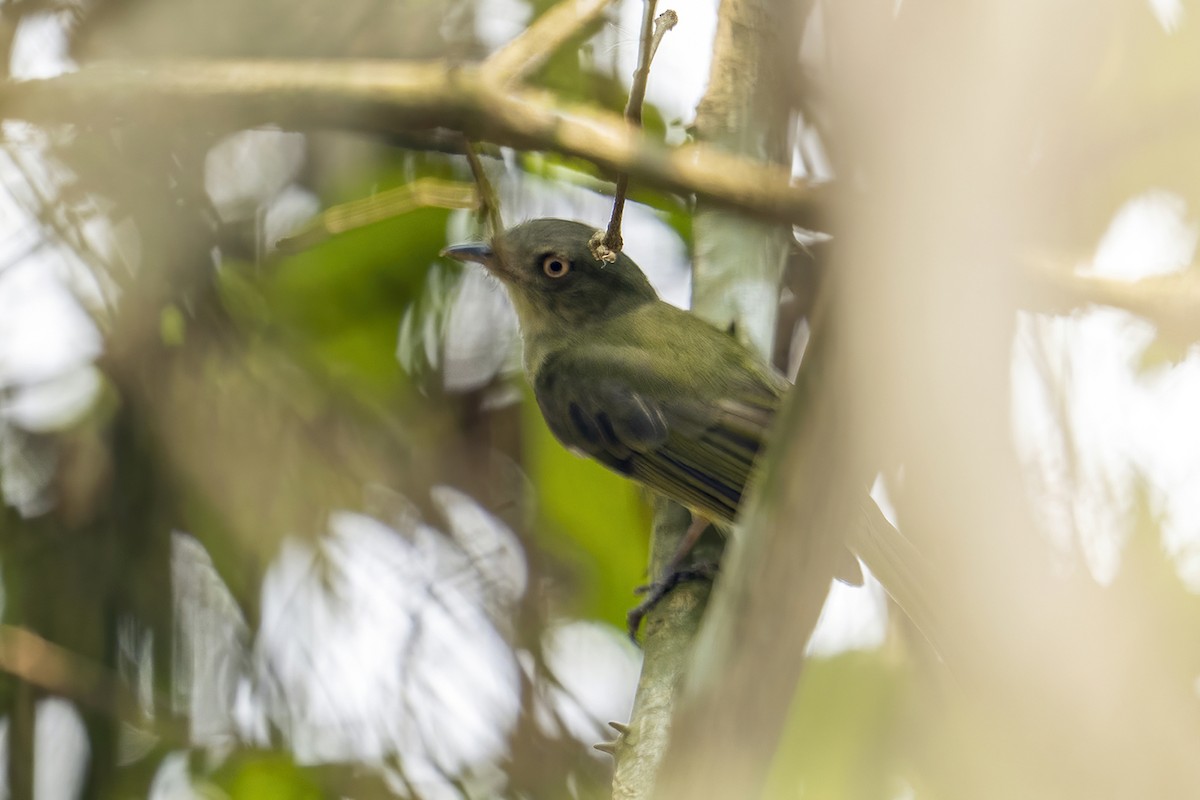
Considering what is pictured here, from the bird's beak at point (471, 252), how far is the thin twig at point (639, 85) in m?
1.09

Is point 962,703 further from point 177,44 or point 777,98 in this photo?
point 177,44

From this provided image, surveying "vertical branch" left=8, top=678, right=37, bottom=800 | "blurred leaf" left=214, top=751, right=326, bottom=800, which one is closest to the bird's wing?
"blurred leaf" left=214, top=751, right=326, bottom=800

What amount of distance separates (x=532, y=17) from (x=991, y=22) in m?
3.81

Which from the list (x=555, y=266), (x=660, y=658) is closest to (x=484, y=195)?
(x=555, y=266)

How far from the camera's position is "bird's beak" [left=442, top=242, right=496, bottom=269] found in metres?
4.41

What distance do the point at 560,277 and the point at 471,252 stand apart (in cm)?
46

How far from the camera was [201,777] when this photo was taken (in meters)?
3.96

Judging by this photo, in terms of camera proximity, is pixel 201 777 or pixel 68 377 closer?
pixel 201 777

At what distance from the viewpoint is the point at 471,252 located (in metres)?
4.43

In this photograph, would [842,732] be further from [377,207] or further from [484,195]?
[377,207]

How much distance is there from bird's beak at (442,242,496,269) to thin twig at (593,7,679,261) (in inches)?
42.8

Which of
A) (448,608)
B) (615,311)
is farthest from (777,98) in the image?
(448,608)

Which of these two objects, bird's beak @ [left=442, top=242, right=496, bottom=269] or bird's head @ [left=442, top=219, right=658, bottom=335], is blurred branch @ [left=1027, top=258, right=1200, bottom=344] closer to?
bird's head @ [left=442, top=219, right=658, bottom=335]

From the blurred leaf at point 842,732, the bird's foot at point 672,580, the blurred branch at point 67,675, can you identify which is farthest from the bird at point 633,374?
the blurred branch at point 67,675
